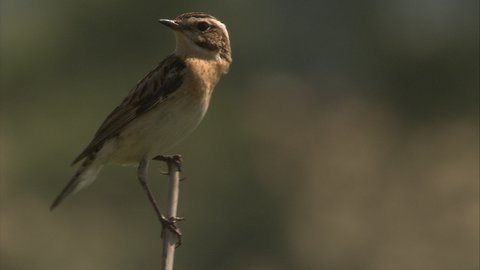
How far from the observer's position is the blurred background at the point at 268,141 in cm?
1966

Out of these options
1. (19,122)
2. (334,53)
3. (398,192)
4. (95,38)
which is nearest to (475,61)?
(398,192)

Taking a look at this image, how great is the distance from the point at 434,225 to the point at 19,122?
22.5 feet

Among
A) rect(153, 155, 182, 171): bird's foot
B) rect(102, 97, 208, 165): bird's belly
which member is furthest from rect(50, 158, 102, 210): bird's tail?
rect(153, 155, 182, 171): bird's foot

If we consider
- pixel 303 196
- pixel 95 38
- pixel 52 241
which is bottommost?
pixel 303 196

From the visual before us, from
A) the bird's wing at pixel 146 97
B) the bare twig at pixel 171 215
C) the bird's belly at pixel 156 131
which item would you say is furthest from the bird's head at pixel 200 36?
the bare twig at pixel 171 215

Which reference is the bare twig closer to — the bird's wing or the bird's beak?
the bird's wing

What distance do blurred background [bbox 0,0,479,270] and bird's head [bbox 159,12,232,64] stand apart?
949 cm

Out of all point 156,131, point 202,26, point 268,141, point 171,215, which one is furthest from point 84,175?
point 268,141

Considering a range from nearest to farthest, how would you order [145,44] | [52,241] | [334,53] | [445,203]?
[52,241] → [445,203] → [145,44] → [334,53]

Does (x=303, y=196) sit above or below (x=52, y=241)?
below

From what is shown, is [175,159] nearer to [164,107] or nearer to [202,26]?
[164,107]

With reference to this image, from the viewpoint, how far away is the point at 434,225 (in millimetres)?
22406

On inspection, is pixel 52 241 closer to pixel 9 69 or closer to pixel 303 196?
pixel 9 69

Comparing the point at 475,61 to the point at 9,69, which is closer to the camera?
the point at 9,69
